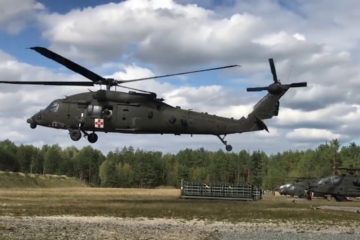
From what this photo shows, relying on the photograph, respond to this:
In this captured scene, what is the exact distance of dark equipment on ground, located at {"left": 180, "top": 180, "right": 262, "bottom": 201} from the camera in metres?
51.6

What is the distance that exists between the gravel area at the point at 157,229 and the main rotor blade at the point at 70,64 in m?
8.63

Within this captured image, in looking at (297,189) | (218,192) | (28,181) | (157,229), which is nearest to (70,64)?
(157,229)

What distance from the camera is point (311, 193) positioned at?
5709 cm

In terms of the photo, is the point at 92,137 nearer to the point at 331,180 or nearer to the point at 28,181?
the point at 331,180

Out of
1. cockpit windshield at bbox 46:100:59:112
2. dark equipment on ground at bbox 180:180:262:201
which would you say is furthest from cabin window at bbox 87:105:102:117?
dark equipment on ground at bbox 180:180:262:201

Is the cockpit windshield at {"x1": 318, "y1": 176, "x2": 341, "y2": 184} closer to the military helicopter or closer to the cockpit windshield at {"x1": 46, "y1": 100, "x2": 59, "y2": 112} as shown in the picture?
the military helicopter

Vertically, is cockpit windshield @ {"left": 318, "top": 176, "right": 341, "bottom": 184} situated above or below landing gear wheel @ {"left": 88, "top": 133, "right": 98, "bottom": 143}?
below

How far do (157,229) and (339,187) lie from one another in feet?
125

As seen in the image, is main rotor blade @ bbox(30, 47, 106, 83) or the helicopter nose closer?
main rotor blade @ bbox(30, 47, 106, 83)

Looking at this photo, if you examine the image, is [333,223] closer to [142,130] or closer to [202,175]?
[142,130]

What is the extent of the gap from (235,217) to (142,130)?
9.59 m

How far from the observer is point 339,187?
55438 millimetres

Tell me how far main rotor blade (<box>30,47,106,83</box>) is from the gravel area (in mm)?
8626

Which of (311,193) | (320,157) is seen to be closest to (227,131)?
(311,193)
